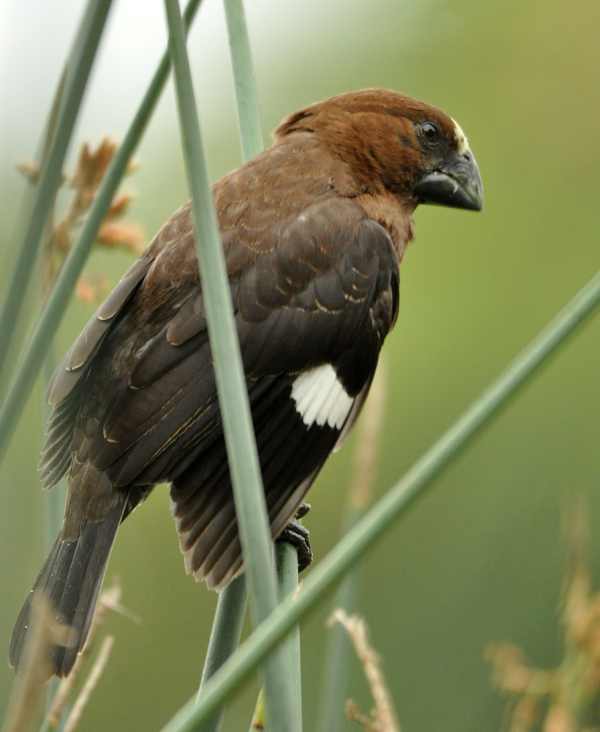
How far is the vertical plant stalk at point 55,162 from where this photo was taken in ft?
4.29

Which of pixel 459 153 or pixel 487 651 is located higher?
pixel 459 153

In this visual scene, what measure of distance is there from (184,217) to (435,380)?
10.1ft

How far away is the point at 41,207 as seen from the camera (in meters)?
1.35

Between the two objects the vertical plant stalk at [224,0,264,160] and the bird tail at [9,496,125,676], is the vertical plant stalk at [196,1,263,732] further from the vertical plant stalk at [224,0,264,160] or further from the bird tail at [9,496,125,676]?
the bird tail at [9,496,125,676]

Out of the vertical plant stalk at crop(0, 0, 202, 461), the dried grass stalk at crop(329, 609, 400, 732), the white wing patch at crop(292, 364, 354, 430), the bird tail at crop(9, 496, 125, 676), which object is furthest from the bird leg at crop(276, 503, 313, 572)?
the vertical plant stalk at crop(0, 0, 202, 461)

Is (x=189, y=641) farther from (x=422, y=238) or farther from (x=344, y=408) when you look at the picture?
(x=344, y=408)

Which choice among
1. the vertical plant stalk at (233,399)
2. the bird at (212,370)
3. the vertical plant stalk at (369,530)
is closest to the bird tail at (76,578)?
the bird at (212,370)

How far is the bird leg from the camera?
227cm

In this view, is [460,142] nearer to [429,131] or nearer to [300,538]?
[429,131]

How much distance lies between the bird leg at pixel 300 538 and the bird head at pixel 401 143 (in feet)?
2.69

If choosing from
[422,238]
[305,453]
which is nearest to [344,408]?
[305,453]

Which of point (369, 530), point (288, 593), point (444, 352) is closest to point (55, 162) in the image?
point (369, 530)

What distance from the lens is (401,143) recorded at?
299cm

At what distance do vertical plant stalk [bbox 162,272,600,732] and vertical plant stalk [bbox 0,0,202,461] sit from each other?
0.38m
